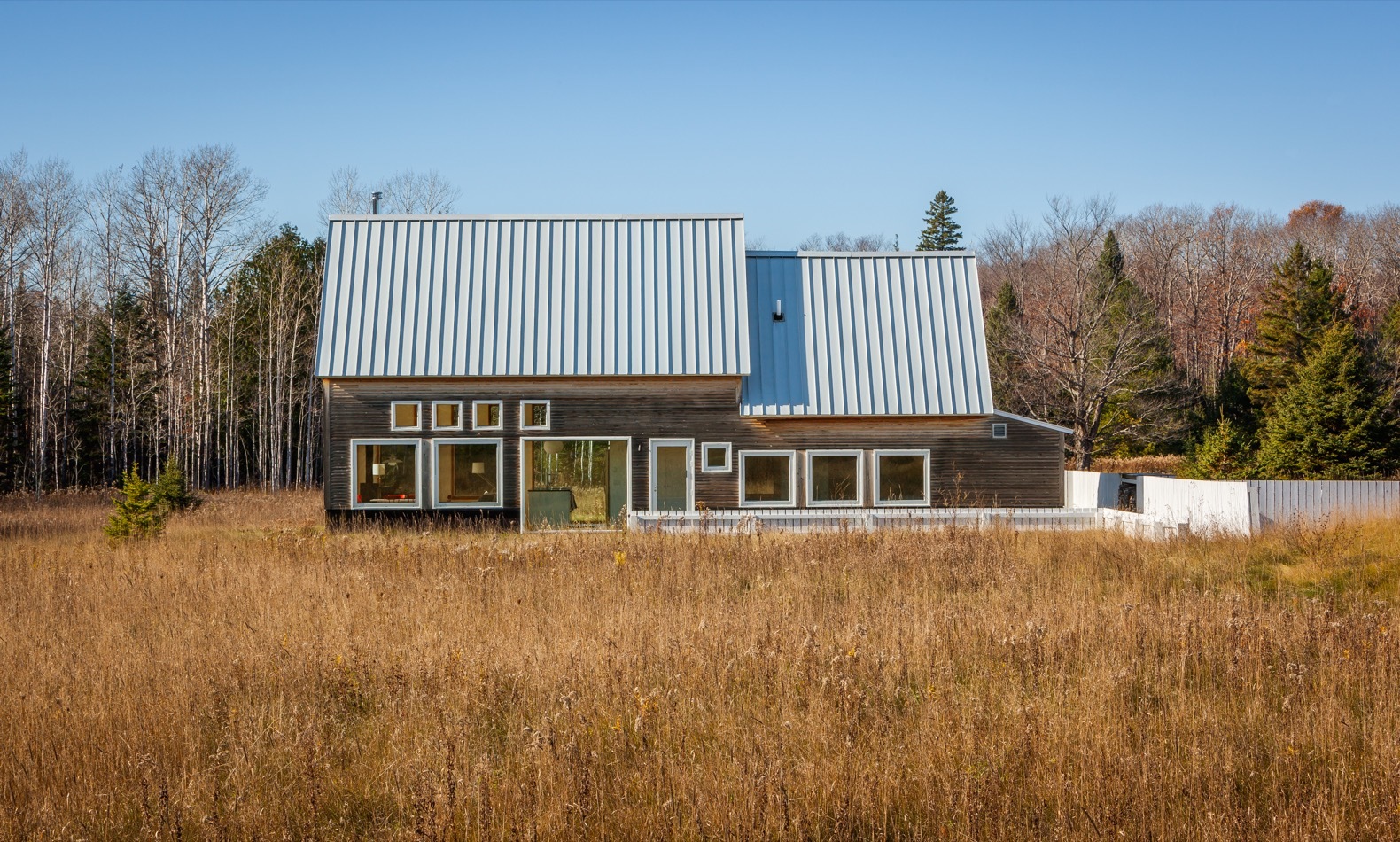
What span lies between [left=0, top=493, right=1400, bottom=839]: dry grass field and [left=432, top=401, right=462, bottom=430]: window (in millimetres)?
10307

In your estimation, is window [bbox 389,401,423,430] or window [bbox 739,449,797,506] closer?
window [bbox 389,401,423,430]

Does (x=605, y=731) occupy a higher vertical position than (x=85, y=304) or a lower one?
lower

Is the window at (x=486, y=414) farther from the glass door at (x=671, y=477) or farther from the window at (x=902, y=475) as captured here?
the window at (x=902, y=475)

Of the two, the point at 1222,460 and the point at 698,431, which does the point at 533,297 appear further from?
the point at 1222,460

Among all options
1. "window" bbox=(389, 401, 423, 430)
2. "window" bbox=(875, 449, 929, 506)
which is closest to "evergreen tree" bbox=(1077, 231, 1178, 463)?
"window" bbox=(875, 449, 929, 506)

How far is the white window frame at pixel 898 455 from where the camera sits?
22.4 m

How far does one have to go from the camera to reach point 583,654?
7762 millimetres

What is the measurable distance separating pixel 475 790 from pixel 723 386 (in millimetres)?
17629

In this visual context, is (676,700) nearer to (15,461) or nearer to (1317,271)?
(15,461)

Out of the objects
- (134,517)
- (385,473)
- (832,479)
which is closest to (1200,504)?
(832,479)

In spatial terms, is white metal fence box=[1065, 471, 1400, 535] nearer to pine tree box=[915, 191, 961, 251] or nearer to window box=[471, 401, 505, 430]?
window box=[471, 401, 505, 430]

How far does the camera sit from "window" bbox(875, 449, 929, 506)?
22531mm

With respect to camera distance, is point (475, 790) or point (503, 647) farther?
point (503, 647)

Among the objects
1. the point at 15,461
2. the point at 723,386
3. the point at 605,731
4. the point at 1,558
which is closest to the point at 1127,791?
the point at 605,731
